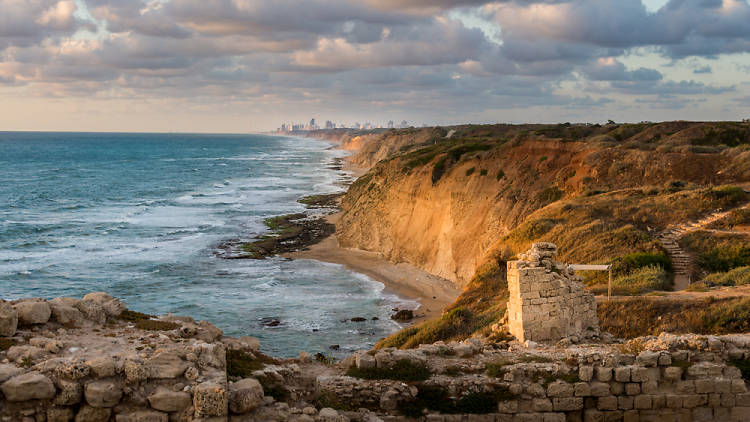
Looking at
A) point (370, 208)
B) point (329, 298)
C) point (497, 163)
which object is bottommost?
point (329, 298)

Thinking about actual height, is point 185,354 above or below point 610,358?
above

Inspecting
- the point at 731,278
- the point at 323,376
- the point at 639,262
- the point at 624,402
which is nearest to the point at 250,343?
the point at 323,376

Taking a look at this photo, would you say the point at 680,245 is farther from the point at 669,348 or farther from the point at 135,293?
the point at 135,293

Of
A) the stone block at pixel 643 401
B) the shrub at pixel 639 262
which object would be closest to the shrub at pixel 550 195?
the shrub at pixel 639 262

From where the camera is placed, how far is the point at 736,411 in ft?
37.9

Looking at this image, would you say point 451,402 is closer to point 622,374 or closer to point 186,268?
point 622,374

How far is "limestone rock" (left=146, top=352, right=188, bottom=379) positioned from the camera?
898cm

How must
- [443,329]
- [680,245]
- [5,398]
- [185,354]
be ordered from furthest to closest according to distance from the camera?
[680,245] < [443,329] < [185,354] < [5,398]

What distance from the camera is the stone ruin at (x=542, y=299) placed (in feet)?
48.3

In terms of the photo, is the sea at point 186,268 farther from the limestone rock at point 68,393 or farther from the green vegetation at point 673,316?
the limestone rock at point 68,393

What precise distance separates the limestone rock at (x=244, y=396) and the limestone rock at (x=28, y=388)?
2598 mm

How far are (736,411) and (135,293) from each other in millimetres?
32760

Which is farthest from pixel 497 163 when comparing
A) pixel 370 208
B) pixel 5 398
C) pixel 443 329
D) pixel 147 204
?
pixel 147 204

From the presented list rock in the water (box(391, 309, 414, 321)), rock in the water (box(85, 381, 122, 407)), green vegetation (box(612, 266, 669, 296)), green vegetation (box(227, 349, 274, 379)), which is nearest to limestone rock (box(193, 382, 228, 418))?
rock in the water (box(85, 381, 122, 407))
